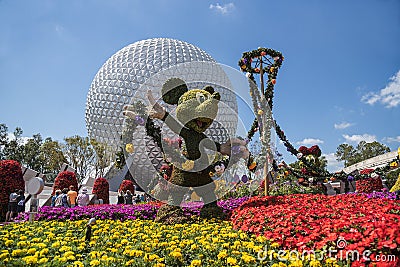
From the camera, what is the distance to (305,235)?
142 inches

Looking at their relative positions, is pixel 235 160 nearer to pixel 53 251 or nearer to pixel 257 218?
pixel 257 218

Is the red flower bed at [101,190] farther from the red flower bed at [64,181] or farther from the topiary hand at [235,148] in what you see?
the topiary hand at [235,148]

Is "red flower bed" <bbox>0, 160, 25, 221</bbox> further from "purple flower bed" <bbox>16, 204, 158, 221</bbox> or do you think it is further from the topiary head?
the topiary head

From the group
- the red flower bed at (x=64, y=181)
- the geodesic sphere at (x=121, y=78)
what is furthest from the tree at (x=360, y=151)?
the red flower bed at (x=64, y=181)

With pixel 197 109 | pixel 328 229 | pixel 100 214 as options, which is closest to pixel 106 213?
pixel 100 214

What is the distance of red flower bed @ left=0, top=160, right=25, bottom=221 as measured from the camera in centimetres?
977

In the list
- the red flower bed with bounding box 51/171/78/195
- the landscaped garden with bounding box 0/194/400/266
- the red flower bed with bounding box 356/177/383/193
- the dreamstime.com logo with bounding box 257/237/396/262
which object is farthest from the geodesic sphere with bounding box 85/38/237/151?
the dreamstime.com logo with bounding box 257/237/396/262

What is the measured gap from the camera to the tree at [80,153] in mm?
30516

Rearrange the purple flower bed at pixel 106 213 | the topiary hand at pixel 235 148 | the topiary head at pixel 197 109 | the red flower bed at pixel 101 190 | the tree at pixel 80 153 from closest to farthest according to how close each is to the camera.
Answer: the topiary head at pixel 197 109 < the topiary hand at pixel 235 148 < the purple flower bed at pixel 106 213 < the red flower bed at pixel 101 190 < the tree at pixel 80 153

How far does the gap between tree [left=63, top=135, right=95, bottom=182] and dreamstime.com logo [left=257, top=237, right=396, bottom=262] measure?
29112 mm

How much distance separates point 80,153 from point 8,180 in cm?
2172

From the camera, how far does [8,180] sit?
9922 mm

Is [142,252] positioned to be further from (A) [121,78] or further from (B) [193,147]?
(A) [121,78]

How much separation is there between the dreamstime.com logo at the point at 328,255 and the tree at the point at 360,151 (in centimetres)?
4032
